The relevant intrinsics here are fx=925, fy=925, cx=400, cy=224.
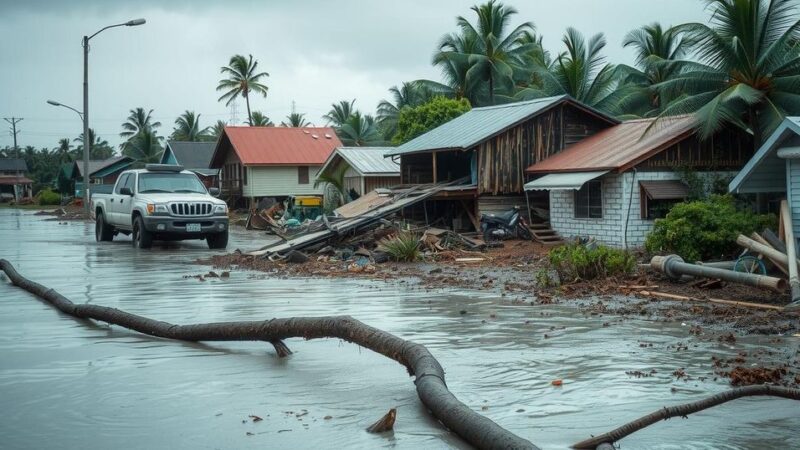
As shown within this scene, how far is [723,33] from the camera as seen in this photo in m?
23.8

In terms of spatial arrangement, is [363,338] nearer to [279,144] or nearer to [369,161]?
[369,161]

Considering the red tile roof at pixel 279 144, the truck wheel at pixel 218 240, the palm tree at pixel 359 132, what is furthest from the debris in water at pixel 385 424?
the palm tree at pixel 359 132

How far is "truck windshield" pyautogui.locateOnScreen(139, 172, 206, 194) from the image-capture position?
2455cm

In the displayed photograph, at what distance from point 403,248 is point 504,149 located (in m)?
8.75

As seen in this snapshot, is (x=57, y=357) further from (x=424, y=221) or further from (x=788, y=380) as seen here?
Result: (x=424, y=221)

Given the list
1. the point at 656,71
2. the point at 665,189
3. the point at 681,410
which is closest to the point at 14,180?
the point at 656,71

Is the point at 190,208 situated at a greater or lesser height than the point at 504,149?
lesser

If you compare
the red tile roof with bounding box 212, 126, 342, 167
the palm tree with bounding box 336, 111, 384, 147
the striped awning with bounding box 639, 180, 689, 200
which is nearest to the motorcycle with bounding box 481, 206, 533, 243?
the striped awning with bounding box 639, 180, 689, 200

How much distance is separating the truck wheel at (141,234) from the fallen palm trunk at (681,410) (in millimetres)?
19097

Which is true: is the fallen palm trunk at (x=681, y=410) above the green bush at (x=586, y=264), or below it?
below

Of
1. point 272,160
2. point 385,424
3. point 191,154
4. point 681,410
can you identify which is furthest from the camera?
point 191,154

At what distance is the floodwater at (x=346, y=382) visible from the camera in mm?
6461

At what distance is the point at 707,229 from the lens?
18219 millimetres

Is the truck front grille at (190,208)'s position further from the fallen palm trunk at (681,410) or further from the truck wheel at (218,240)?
the fallen palm trunk at (681,410)
